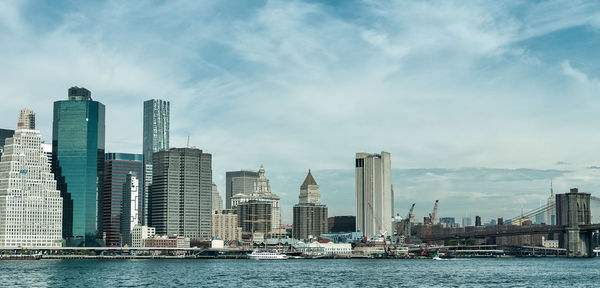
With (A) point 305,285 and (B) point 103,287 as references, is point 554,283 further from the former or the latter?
(B) point 103,287

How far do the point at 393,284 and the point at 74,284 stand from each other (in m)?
48.0

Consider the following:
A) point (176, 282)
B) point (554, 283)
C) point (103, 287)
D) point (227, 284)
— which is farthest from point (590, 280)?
point (103, 287)

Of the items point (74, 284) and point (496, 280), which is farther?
point (496, 280)

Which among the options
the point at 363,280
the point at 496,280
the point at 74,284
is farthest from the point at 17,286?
the point at 496,280

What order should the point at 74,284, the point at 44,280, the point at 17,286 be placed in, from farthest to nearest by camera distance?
the point at 44,280 < the point at 74,284 < the point at 17,286

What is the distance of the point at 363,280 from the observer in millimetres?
124875

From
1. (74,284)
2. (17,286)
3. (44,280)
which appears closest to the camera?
(17,286)

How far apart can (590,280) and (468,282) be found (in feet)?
67.1

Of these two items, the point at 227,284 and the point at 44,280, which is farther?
the point at 44,280

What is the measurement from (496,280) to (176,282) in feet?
169

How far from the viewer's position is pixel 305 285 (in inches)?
4461

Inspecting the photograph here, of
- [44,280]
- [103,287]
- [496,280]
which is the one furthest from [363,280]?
[44,280]

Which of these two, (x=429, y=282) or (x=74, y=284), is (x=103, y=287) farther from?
(x=429, y=282)

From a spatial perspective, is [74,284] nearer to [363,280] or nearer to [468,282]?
[363,280]
